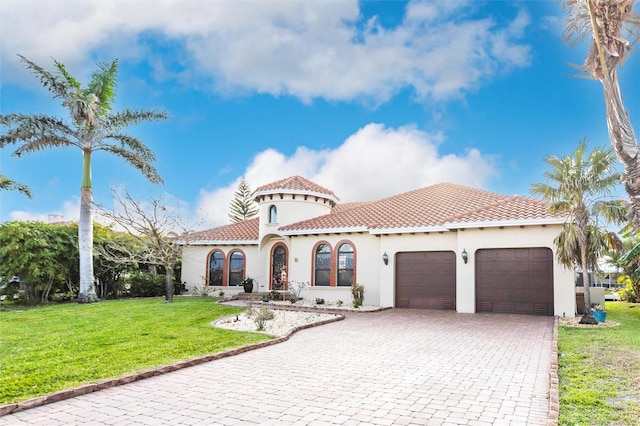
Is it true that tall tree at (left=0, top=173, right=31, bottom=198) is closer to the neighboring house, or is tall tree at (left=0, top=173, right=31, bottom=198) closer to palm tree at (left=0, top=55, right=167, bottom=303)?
palm tree at (left=0, top=55, right=167, bottom=303)

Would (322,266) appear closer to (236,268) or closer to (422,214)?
(422,214)

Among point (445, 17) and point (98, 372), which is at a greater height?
point (445, 17)

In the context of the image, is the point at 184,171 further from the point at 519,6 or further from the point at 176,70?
the point at 519,6

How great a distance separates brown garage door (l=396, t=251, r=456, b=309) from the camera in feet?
60.9

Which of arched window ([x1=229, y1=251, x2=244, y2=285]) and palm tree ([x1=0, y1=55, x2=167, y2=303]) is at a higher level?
palm tree ([x1=0, y1=55, x2=167, y2=303])

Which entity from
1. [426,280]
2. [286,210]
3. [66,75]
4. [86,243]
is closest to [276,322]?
[426,280]

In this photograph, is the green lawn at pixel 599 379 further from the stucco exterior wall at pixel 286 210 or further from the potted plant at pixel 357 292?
the stucco exterior wall at pixel 286 210

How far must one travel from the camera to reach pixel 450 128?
2092cm

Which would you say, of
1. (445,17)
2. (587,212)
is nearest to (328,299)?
(587,212)

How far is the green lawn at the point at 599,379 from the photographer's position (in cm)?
545

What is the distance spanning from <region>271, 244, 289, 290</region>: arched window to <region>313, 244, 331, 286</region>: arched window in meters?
2.21

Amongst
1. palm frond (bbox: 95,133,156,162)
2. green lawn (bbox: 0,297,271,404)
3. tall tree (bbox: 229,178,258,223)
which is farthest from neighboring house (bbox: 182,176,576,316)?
tall tree (bbox: 229,178,258,223)

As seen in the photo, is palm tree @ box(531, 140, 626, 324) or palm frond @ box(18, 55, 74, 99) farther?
palm frond @ box(18, 55, 74, 99)

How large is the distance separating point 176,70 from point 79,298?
12427mm
